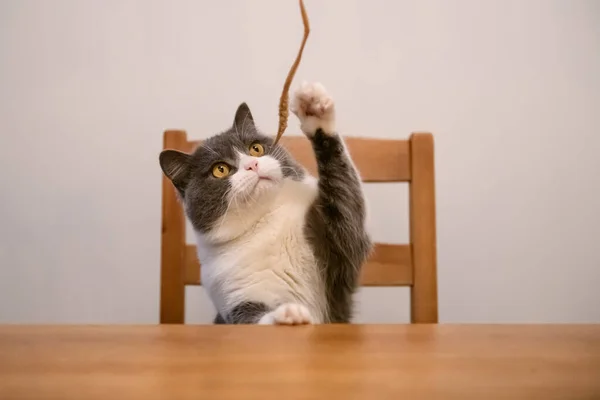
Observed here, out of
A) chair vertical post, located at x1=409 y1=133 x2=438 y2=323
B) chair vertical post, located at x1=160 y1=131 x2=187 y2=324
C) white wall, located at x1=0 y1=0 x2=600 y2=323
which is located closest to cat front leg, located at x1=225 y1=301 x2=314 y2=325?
chair vertical post, located at x1=160 y1=131 x2=187 y2=324

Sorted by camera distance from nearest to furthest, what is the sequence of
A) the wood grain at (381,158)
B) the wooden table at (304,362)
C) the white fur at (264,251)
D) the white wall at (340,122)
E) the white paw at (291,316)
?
the wooden table at (304,362), the white paw at (291,316), the white fur at (264,251), the wood grain at (381,158), the white wall at (340,122)

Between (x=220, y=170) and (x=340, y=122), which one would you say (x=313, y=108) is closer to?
(x=220, y=170)

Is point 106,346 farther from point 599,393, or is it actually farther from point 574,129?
point 574,129

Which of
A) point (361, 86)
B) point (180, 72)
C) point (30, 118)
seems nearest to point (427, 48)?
point (361, 86)

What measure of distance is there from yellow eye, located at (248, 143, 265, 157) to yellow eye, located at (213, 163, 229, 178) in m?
0.06

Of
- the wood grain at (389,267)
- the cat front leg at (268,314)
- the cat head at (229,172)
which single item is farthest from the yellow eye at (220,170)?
the wood grain at (389,267)

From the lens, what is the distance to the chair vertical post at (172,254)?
1.14m

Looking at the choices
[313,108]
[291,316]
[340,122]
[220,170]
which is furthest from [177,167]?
[340,122]

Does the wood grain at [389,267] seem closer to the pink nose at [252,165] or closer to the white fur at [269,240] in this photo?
the white fur at [269,240]

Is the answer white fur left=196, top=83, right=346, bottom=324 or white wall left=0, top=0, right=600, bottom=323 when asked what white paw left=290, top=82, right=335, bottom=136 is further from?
white wall left=0, top=0, right=600, bottom=323

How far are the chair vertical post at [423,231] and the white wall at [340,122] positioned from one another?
402 millimetres

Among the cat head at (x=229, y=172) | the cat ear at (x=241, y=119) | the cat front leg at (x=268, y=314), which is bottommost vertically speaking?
the cat front leg at (x=268, y=314)

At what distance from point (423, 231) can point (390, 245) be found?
0.08 metres

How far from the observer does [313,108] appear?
0.94 m
